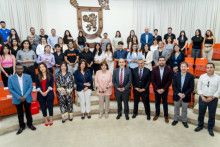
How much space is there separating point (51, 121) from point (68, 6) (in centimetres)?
530

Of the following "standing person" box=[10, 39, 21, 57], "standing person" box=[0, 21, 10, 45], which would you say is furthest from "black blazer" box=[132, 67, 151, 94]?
"standing person" box=[0, 21, 10, 45]

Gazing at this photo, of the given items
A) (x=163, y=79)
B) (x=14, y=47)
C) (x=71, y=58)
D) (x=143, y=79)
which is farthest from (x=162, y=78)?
(x=14, y=47)

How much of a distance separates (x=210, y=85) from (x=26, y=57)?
15.4 feet

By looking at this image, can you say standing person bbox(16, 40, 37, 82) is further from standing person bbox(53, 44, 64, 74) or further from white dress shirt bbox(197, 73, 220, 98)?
white dress shirt bbox(197, 73, 220, 98)

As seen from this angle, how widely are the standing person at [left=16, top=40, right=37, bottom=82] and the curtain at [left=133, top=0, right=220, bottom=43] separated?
584cm

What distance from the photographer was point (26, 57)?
15.4ft

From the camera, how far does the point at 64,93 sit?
410 cm

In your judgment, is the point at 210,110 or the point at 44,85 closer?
the point at 210,110

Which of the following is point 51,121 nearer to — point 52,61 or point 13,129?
point 13,129

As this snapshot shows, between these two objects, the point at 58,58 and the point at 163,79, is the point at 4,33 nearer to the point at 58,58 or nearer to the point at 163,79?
the point at 58,58

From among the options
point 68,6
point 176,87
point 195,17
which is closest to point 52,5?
point 68,6

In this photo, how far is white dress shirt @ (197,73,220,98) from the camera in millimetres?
3359

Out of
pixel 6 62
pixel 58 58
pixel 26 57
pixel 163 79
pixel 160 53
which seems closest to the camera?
pixel 163 79

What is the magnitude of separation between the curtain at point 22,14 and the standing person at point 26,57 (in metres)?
2.78
